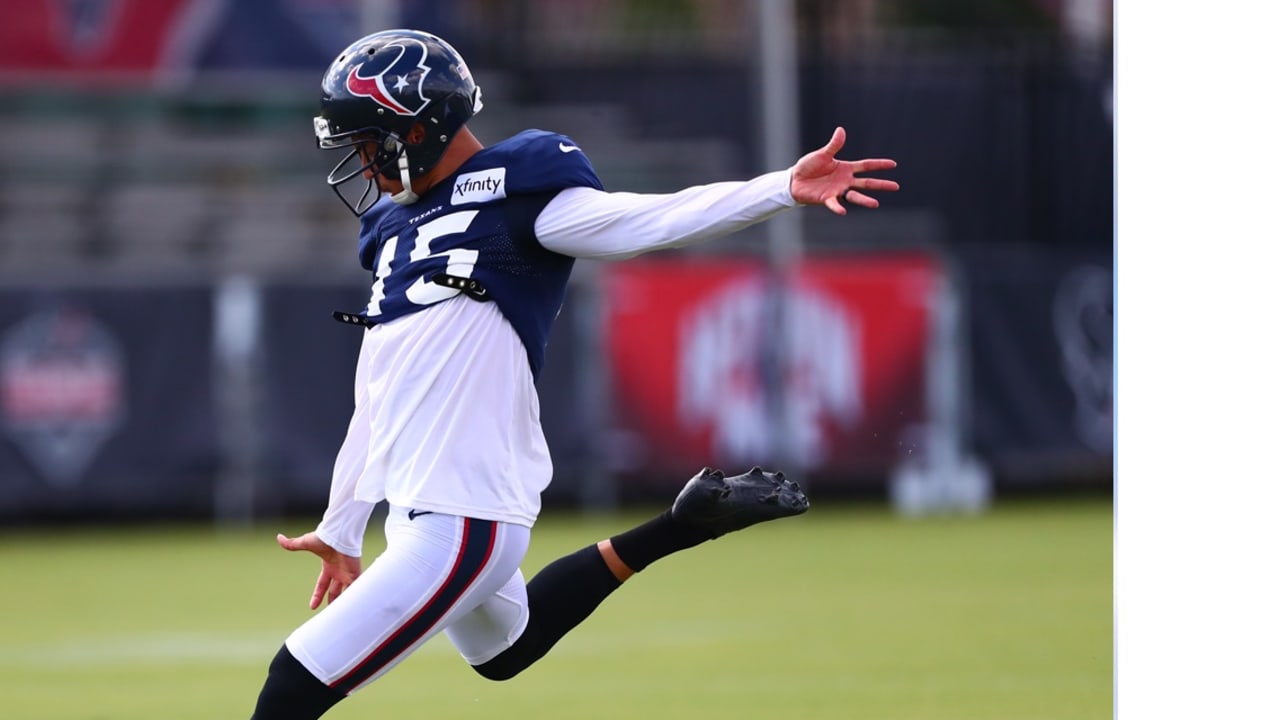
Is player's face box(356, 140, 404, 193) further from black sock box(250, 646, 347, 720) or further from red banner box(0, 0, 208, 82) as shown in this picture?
red banner box(0, 0, 208, 82)

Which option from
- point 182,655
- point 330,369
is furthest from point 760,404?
point 182,655

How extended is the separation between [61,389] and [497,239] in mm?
11712

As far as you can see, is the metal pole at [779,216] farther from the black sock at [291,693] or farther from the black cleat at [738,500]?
the black sock at [291,693]

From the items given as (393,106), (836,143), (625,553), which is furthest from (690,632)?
(836,143)

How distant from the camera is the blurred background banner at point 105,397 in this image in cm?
1600

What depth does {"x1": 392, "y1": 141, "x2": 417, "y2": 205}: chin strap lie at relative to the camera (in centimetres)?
535

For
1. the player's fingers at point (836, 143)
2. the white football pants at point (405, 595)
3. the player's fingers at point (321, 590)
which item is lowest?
the player's fingers at point (321, 590)

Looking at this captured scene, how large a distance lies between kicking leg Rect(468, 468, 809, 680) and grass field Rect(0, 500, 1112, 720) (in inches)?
63.7

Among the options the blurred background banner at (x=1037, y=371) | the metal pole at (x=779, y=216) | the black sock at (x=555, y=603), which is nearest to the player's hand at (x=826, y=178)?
the black sock at (x=555, y=603)

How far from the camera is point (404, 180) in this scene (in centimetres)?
537

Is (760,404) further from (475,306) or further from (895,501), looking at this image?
(475,306)

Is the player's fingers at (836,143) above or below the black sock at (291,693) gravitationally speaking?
above
